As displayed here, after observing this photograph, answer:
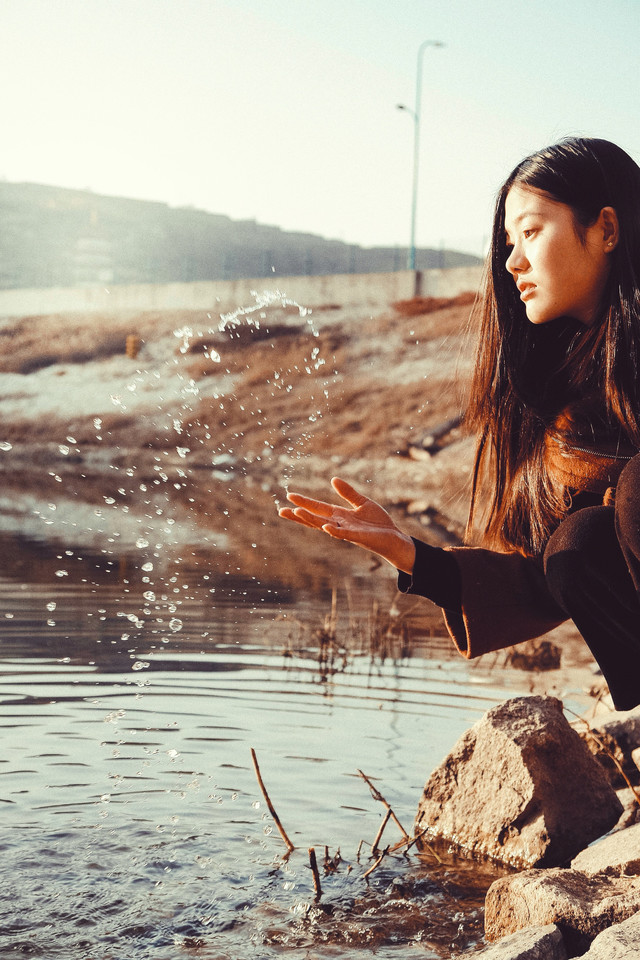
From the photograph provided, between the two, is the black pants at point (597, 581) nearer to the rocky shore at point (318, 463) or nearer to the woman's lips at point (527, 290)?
the woman's lips at point (527, 290)

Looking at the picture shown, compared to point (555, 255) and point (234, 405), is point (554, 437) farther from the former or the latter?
point (234, 405)

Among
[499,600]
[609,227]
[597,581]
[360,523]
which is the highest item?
[609,227]

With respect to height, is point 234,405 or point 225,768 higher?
point 234,405

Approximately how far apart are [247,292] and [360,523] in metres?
31.3

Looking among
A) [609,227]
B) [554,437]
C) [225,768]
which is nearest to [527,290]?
[609,227]

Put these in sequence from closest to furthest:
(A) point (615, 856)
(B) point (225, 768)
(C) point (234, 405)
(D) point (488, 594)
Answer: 1. (D) point (488, 594)
2. (A) point (615, 856)
3. (B) point (225, 768)
4. (C) point (234, 405)

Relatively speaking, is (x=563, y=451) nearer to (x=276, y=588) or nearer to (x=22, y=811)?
(x=22, y=811)

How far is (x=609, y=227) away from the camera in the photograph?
10.5 feet

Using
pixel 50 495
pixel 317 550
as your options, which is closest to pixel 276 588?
pixel 317 550

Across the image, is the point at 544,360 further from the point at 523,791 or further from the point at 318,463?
the point at 318,463

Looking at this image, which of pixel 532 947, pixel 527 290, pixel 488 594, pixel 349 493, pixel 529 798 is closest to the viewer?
pixel 532 947

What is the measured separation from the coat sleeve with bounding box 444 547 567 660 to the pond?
3.63 ft

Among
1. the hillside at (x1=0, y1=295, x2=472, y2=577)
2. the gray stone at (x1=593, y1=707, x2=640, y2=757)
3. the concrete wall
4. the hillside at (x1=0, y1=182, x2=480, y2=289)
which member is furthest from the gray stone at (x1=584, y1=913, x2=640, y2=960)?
the hillside at (x1=0, y1=182, x2=480, y2=289)

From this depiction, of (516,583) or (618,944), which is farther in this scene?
(516,583)
